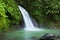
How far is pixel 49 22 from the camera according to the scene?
2159 centimetres

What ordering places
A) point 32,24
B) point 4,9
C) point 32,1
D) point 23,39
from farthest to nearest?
point 32,1 → point 32,24 → point 4,9 → point 23,39

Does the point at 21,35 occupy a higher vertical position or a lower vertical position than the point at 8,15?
lower

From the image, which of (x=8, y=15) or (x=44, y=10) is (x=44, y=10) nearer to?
(x=44, y=10)

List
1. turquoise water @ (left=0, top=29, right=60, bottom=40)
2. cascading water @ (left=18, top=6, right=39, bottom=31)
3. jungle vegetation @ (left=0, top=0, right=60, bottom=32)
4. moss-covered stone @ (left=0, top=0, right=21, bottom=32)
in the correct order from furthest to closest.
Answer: jungle vegetation @ (left=0, top=0, right=60, bottom=32), cascading water @ (left=18, top=6, right=39, bottom=31), moss-covered stone @ (left=0, top=0, right=21, bottom=32), turquoise water @ (left=0, top=29, right=60, bottom=40)

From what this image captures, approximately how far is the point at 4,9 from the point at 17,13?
2.38 meters

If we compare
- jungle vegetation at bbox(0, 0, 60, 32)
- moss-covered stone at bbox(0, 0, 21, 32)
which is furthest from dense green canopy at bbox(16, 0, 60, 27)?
moss-covered stone at bbox(0, 0, 21, 32)

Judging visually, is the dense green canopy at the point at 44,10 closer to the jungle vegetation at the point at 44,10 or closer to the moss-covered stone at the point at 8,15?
the jungle vegetation at the point at 44,10

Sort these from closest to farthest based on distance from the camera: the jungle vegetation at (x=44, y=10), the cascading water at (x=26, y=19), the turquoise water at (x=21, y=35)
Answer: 1. the turquoise water at (x=21, y=35)
2. the cascading water at (x=26, y=19)
3. the jungle vegetation at (x=44, y=10)

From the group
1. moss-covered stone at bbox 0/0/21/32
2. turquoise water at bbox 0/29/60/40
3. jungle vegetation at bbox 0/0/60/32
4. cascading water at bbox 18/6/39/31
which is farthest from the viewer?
jungle vegetation at bbox 0/0/60/32

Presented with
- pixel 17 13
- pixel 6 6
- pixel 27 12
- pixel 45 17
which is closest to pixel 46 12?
pixel 45 17

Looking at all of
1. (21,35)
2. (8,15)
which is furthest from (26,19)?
(21,35)

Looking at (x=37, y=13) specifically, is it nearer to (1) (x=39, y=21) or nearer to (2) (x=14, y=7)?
(1) (x=39, y=21)

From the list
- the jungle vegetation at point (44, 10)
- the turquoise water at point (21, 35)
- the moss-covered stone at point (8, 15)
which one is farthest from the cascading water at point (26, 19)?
the turquoise water at point (21, 35)

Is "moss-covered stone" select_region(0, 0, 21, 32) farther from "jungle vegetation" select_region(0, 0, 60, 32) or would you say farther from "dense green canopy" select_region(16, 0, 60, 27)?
"dense green canopy" select_region(16, 0, 60, 27)
